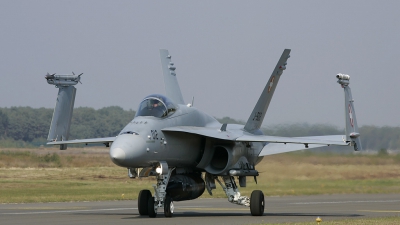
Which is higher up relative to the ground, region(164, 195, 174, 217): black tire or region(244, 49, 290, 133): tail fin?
region(244, 49, 290, 133): tail fin

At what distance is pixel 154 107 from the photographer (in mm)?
18828

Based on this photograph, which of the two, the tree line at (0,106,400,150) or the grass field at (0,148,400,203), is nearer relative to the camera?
the grass field at (0,148,400,203)

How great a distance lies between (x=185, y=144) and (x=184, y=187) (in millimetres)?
1131

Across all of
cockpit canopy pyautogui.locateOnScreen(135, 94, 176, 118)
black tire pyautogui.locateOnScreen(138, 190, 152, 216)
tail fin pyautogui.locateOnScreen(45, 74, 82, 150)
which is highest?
tail fin pyautogui.locateOnScreen(45, 74, 82, 150)

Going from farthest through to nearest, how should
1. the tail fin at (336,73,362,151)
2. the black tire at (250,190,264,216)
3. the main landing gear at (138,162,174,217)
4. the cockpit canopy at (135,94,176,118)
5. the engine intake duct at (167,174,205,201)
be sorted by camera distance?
the black tire at (250,190,264,216) < the engine intake duct at (167,174,205,201) < the tail fin at (336,73,362,151) < the cockpit canopy at (135,94,176,118) < the main landing gear at (138,162,174,217)

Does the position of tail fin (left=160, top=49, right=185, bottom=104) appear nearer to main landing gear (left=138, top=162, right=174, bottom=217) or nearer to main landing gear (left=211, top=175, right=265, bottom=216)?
main landing gear (left=211, top=175, right=265, bottom=216)

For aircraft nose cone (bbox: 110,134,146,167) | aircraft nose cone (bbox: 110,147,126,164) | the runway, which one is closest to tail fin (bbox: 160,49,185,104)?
the runway

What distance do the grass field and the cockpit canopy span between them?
25.7 feet

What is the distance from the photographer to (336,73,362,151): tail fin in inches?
750

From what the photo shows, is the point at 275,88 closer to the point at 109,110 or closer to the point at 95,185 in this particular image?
the point at 95,185

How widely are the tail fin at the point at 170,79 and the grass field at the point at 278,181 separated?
161 inches

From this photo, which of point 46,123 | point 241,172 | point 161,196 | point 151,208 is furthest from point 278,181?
point 46,123

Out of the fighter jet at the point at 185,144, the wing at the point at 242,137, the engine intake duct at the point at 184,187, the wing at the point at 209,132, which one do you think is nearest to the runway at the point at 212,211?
the engine intake duct at the point at 184,187

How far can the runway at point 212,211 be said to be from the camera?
18.0 m
